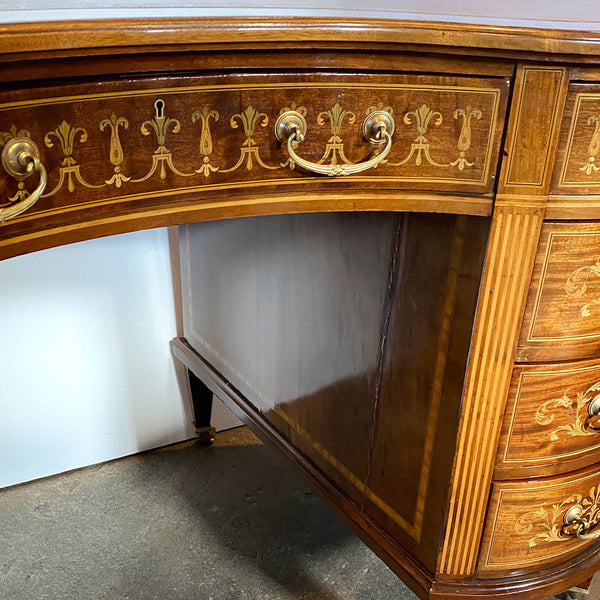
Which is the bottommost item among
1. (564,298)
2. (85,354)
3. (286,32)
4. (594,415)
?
(85,354)

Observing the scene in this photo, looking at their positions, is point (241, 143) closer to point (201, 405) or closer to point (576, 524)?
point (576, 524)

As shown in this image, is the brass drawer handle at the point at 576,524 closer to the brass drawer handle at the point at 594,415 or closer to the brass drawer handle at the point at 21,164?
the brass drawer handle at the point at 594,415

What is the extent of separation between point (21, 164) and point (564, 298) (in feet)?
1.58

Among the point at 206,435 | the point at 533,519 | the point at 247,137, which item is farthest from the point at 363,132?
the point at 206,435

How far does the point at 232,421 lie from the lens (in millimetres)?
1381

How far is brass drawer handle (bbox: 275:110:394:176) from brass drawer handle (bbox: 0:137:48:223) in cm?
17

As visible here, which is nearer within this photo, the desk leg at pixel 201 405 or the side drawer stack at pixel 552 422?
the side drawer stack at pixel 552 422

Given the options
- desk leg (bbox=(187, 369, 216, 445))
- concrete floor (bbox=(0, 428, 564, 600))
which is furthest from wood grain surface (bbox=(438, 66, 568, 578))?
desk leg (bbox=(187, 369, 216, 445))

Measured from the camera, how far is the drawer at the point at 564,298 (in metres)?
0.62

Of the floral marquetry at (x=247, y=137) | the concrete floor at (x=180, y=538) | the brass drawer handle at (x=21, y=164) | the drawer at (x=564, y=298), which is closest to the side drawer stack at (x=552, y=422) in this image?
the drawer at (x=564, y=298)

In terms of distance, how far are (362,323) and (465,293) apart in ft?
0.54

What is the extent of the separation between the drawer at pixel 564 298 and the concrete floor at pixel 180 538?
1.67 feet

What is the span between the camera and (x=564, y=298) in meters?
0.65

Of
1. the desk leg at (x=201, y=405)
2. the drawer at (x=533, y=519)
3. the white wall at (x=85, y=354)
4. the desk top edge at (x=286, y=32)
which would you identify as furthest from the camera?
the desk leg at (x=201, y=405)
